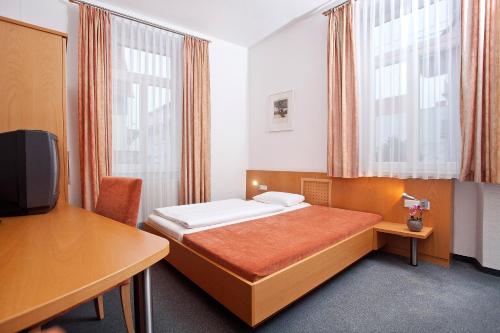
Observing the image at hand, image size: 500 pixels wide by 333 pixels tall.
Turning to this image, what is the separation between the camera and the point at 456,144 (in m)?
2.11

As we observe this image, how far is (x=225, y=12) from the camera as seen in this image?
10.1ft

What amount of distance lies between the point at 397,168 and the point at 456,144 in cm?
49

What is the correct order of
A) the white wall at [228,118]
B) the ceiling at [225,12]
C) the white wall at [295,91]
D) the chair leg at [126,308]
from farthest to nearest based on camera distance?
1. the white wall at [228,118]
2. the white wall at [295,91]
3. the ceiling at [225,12]
4. the chair leg at [126,308]

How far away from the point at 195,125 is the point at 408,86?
8.16 feet

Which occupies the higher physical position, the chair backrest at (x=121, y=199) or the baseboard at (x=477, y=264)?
the chair backrest at (x=121, y=199)

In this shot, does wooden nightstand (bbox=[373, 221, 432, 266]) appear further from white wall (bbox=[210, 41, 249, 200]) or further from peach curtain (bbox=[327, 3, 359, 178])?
white wall (bbox=[210, 41, 249, 200])

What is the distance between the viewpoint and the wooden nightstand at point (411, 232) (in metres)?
2.12

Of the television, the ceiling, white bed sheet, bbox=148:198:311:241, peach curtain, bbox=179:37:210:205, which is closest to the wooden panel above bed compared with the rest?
white bed sheet, bbox=148:198:311:241

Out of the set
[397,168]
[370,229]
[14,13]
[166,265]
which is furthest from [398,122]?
[14,13]

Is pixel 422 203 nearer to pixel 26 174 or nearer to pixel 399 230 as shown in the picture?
pixel 399 230

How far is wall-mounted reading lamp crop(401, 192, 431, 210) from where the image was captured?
231cm

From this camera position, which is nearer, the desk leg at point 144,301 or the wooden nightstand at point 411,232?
the desk leg at point 144,301

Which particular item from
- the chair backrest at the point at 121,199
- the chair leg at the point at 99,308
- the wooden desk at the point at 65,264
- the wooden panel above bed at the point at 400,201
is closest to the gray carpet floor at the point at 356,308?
the chair leg at the point at 99,308

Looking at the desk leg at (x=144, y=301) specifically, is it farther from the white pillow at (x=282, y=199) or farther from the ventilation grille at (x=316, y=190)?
the ventilation grille at (x=316, y=190)
